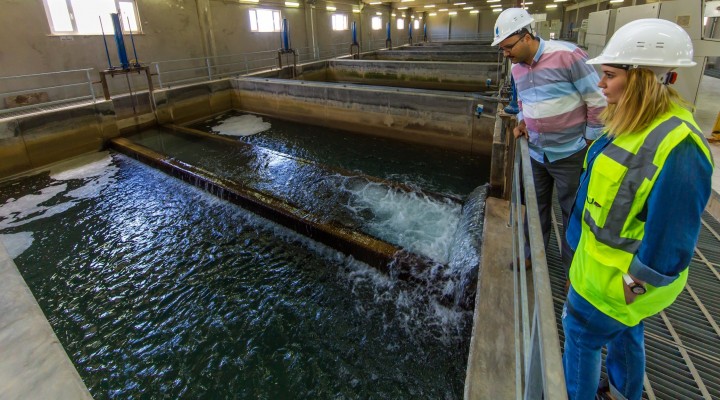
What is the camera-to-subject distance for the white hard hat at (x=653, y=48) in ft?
3.90

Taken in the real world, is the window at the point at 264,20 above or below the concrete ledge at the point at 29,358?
above

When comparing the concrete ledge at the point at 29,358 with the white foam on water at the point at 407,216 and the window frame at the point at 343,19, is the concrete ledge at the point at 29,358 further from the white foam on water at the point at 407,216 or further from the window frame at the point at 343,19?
the window frame at the point at 343,19

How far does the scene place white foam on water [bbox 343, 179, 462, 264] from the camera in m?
4.40

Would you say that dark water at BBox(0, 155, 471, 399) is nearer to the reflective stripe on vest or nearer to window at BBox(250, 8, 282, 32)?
the reflective stripe on vest

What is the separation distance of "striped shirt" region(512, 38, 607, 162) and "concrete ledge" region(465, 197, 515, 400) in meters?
0.93

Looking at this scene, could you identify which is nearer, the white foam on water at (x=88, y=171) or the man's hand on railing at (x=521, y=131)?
the man's hand on railing at (x=521, y=131)

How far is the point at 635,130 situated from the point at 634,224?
0.32 m

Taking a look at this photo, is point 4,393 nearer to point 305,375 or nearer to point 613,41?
point 305,375

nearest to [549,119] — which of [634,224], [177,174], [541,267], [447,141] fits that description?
[634,224]

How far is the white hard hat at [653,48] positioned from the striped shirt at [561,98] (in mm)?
946

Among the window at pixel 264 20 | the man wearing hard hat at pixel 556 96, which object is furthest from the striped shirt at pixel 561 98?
the window at pixel 264 20

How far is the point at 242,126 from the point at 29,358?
28.7ft

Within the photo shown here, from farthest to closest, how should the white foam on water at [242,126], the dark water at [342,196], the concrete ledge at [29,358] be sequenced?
the white foam on water at [242,126] → the dark water at [342,196] → the concrete ledge at [29,358]

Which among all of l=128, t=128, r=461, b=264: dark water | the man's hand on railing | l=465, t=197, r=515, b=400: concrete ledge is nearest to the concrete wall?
l=128, t=128, r=461, b=264: dark water
